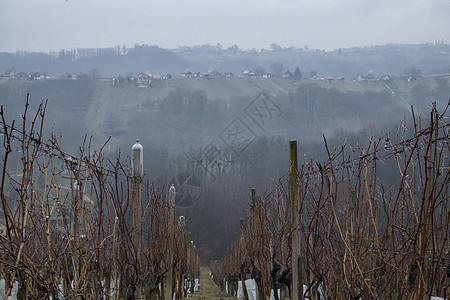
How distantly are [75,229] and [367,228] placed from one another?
2322 mm

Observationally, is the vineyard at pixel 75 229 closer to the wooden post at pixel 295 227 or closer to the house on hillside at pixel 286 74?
the wooden post at pixel 295 227

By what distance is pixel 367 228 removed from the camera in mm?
4297

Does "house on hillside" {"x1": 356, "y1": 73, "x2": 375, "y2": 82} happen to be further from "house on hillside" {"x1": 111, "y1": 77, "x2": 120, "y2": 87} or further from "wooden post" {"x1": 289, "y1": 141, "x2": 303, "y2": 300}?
"wooden post" {"x1": 289, "y1": 141, "x2": 303, "y2": 300}

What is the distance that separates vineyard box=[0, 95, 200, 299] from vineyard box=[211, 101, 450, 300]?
171 cm

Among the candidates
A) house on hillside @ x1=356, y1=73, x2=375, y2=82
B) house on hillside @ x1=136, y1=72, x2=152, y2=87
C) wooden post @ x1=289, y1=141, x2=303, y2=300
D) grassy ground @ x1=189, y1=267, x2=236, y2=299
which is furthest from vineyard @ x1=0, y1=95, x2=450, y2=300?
house on hillside @ x1=136, y1=72, x2=152, y2=87

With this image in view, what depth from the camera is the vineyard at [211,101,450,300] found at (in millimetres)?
2500

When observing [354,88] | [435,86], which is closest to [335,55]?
[354,88]

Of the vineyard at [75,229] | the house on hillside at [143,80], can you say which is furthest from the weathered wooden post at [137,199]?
the house on hillside at [143,80]

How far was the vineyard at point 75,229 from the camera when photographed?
2709 mm

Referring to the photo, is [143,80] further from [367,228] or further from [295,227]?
[367,228]

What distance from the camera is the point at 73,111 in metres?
90.0

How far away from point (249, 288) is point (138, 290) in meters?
6.21

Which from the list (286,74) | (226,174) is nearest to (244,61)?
(286,74)

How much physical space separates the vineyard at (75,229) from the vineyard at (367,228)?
1.71 metres
